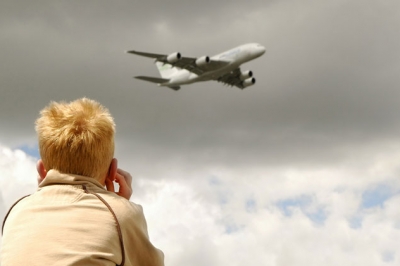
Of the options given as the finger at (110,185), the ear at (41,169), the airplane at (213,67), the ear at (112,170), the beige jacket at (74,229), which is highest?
the airplane at (213,67)

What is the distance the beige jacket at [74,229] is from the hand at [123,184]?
6.1 inches

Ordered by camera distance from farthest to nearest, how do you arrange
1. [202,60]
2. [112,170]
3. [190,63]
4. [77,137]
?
[190,63]
[202,60]
[112,170]
[77,137]

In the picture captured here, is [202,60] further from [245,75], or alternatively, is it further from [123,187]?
[123,187]

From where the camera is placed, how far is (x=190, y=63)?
235ft

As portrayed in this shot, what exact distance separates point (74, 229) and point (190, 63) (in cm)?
6950

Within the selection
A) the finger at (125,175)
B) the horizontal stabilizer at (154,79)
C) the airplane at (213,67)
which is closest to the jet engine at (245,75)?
the airplane at (213,67)

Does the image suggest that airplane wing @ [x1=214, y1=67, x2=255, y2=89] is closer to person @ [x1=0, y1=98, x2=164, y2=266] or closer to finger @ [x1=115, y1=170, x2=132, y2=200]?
finger @ [x1=115, y1=170, x2=132, y2=200]

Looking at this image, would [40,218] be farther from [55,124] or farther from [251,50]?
[251,50]

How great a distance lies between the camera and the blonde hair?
290cm

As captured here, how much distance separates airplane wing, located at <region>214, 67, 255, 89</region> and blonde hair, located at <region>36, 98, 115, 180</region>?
78756 mm

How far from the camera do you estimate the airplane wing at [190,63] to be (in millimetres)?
67312

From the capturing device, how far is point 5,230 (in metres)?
2.95

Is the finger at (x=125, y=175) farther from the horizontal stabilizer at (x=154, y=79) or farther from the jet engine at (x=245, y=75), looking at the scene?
the jet engine at (x=245, y=75)

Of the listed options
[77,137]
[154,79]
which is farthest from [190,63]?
[77,137]
